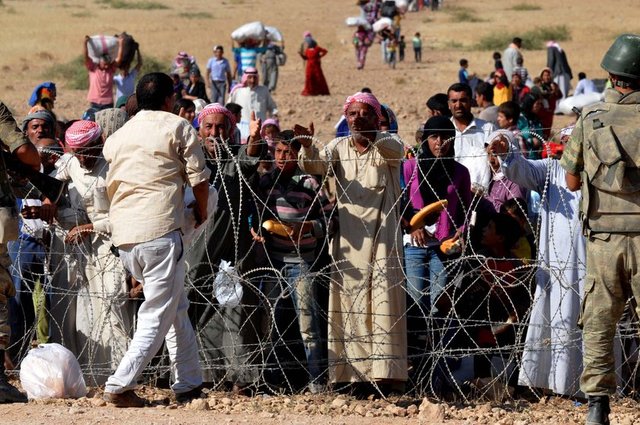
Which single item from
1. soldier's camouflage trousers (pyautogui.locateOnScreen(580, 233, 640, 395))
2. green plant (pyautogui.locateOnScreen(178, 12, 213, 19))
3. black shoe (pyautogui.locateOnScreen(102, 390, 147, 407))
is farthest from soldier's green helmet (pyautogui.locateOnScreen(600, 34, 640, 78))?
green plant (pyautogui.locateOnScreen(178, 12, 213, 19))

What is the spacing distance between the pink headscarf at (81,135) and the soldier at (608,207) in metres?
2.73

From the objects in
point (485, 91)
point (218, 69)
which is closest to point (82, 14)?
point (218, 69)

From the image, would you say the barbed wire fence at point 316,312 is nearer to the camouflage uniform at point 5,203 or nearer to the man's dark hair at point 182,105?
the camouflage uniform at point 5,203

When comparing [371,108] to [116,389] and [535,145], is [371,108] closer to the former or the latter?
[116,389]

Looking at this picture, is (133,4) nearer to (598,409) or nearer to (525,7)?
(525,7)

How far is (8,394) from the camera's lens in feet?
20.0

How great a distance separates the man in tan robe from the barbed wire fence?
0.02 meters

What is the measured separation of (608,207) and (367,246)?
1.63 metres

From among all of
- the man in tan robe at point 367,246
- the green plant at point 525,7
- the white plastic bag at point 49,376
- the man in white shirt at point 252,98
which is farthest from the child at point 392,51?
the white plastic bag at point 49,376

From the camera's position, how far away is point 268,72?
26047 millimetres

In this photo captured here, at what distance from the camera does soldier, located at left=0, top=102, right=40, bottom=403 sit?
607 cm

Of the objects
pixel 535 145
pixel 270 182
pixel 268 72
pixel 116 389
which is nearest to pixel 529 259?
pixel 270 182

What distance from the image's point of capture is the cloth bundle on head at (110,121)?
23.1ft

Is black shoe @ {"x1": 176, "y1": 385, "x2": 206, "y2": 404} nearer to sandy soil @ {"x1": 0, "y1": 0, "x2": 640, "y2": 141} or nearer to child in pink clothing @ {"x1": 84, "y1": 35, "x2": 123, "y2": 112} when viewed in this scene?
child in pink clothing @ {"x1": 84, "y1": 35, "x2": 123, "y2": 112}
